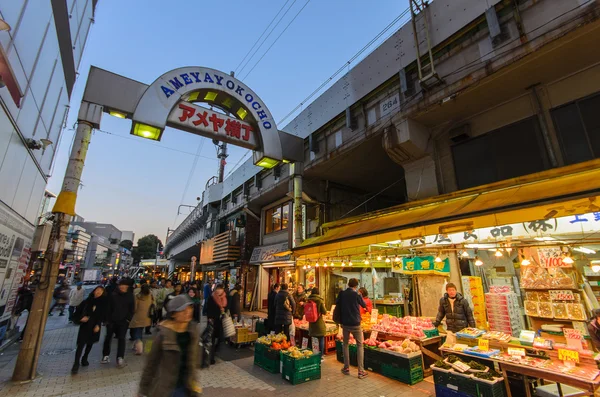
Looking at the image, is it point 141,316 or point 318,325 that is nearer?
point 318,325

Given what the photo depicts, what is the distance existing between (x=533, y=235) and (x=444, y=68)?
531 centimetres

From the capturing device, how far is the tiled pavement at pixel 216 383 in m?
5.88

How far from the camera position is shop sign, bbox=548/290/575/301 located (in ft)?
23.5

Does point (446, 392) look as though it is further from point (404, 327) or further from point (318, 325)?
point (318, 325)

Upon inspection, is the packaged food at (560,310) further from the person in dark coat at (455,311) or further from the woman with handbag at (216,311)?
the woman with handbag at (216,311)

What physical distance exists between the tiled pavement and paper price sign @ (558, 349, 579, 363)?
252 centimetres

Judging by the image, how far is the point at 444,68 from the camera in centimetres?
→ 848

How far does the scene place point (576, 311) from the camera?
698cm

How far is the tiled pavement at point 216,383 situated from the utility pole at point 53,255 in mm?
461

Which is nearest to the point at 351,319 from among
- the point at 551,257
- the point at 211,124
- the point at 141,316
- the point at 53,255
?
the point at 551,257

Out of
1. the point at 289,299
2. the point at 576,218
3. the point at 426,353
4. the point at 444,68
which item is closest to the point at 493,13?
the point at 444,68

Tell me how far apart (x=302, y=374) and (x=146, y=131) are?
8.10 meters

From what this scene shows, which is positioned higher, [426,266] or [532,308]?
[426,266]

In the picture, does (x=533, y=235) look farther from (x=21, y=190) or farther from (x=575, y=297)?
(x=21, y=190)
